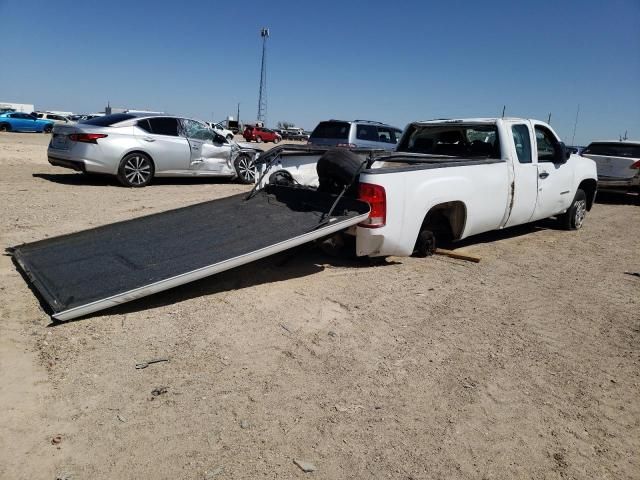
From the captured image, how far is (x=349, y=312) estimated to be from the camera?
4.06 m

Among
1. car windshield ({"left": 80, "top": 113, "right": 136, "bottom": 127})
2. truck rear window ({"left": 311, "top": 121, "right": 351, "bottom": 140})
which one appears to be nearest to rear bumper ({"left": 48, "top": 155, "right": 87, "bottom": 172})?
car windshield ({"left": 80, "top": 113, "right": 136, "bottom": 127})

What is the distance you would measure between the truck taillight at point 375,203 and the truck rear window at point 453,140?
2389mm

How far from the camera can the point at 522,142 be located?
6.40 metres

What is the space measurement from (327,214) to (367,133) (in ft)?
32.7

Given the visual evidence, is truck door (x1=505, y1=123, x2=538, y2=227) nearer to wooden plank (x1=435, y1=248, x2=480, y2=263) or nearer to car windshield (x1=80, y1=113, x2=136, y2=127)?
wooden plank (x1=435, y1=248, x2=480, y2=263)

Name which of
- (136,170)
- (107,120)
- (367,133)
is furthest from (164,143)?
(367,133)

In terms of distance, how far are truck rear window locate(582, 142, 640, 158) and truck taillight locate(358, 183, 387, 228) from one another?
10552 millimetres

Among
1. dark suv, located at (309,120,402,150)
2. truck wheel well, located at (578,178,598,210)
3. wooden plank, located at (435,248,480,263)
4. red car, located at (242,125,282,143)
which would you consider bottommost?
wooden plank, located at (435,248,480,263)

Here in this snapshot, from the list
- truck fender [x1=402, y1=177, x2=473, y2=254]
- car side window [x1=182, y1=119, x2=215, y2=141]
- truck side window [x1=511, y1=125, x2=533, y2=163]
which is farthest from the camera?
car side window [x1=182, y1=119, x2=215, y2=141]

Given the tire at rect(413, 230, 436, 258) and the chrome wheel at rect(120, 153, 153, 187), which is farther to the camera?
the chrome wheel at rect(120, 153, 153, 187)

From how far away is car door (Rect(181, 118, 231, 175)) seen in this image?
10.8 m

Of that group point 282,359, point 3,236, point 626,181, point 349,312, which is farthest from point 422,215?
point 626,181

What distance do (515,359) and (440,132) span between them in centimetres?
438

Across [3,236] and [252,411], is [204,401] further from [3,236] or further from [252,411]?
[3,236]
